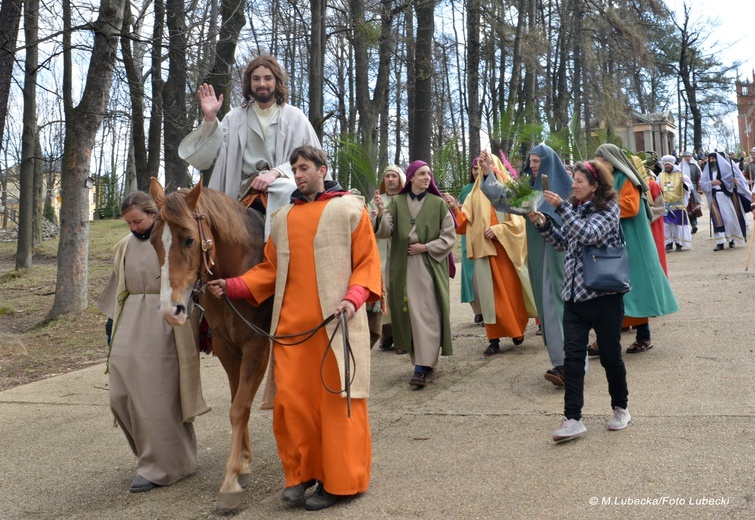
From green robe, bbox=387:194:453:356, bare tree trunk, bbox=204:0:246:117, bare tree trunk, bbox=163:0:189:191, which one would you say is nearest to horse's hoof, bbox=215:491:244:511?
green robe, bbox=387:194:453:356

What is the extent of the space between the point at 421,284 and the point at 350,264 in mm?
3048

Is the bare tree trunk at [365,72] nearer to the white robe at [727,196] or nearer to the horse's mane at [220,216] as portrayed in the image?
the white robe at [727,196]

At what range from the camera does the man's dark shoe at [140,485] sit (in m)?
4.99

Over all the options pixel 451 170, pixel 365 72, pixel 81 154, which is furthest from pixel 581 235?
pixel 365 72

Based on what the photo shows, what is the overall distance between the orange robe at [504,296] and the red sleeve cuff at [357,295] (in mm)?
4305

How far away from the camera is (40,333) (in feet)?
35.6

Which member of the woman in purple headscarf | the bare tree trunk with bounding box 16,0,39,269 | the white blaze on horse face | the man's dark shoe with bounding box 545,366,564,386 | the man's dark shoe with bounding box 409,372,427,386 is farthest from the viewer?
the bare tree trunk with bounding box 16,0,39,269

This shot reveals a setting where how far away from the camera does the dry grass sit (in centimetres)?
928

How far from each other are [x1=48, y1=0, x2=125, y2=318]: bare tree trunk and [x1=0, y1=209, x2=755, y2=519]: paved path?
3.16 m

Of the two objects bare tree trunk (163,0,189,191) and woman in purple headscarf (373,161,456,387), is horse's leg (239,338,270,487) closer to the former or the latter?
woman in purple headscarf (373,161,456,387)

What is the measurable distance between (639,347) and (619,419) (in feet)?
9.07

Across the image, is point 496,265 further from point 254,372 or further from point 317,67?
point 317,67

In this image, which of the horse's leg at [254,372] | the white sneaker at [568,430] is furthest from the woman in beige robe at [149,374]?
the white sneaker at [568,430]

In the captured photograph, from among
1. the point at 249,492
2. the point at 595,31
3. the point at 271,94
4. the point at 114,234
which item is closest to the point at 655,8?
the point at 595,31
